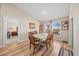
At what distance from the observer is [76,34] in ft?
6.12

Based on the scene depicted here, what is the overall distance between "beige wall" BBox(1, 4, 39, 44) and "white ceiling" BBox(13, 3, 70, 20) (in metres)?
0.09

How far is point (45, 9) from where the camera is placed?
1.89 metres

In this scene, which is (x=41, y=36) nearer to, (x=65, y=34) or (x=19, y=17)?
(x=65, y=34)

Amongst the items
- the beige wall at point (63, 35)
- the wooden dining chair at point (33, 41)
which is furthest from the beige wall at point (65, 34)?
the wooden dining chair at point (33, 41)

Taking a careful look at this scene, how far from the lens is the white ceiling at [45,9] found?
1877 mm

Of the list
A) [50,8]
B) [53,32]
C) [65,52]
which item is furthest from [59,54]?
[50,8]

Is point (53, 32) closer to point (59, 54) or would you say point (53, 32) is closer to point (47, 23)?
point (47, 23)

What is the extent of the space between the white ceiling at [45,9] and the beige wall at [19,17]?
0.09m

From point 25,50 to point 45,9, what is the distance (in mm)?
892

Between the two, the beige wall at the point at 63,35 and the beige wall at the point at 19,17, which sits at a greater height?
the beige wall at the point at 19,17

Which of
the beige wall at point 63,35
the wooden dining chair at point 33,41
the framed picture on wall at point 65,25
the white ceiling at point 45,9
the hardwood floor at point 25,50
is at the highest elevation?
the white ceiling at point 45,9

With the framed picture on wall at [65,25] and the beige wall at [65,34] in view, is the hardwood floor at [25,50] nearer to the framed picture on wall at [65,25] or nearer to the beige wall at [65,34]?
the beige wall at [65,34]

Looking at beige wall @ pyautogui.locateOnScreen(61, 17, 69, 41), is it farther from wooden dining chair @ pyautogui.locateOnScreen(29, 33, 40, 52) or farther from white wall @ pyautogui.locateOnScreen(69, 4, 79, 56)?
wooden dining chair @ pyautogui.locateOnScreen(29, 33, 40, 52)

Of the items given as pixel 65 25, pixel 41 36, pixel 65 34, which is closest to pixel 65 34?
pixel 65 34
